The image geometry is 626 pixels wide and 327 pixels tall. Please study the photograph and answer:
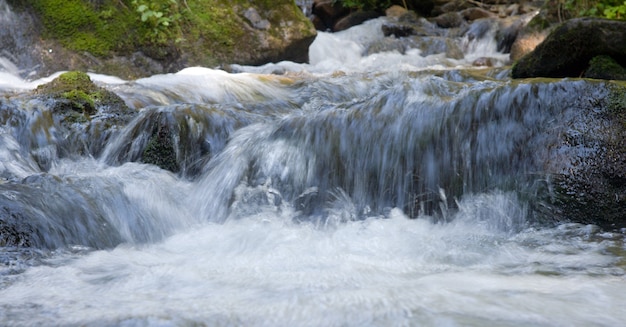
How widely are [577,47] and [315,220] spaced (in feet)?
9.94

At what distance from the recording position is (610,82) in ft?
12.0

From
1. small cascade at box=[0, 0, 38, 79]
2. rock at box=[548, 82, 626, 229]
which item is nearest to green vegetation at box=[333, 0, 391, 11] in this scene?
small cascade at box=[0, 0, 38, 79]

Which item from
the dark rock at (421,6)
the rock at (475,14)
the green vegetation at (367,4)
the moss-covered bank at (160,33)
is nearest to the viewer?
the moss-covered bank at (160,33)

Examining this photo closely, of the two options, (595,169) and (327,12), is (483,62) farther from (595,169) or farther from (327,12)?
(327,12)

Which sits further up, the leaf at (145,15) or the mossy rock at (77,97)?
the leaf at (145,15)

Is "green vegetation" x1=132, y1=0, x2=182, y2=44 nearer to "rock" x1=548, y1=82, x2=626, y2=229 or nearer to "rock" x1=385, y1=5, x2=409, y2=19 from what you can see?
"rock" x1=548, y1=82, x2=626, y2=229

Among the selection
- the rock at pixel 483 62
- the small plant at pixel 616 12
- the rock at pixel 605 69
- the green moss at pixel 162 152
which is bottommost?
the rock at pixel 483 62

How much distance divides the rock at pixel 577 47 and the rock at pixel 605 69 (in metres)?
0.07

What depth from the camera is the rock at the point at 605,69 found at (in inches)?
196

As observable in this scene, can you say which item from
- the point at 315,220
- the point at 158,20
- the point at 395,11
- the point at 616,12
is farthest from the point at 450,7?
the point at 315,220

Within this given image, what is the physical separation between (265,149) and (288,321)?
7.75 ft

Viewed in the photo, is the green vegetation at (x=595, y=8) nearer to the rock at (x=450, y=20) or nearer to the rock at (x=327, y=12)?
the rock at (x=450, y=20)

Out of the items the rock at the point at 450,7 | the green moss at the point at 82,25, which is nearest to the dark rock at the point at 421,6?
the rock at the point at 450,7

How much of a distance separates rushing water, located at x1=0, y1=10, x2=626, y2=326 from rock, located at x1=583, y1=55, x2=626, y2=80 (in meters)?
1.44
